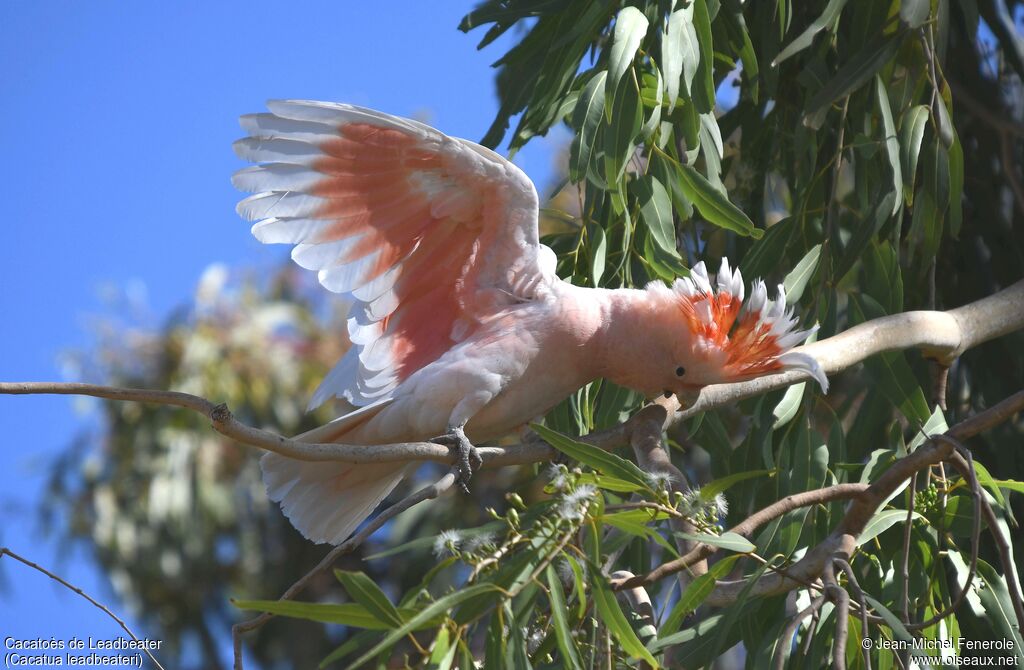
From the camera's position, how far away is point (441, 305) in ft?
7.58

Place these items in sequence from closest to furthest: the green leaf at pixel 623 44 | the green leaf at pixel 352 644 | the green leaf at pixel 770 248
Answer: the green leaf at pixel 352 644 → the green leaf at pixel 623 44 → the green leaf at pixel 770 248

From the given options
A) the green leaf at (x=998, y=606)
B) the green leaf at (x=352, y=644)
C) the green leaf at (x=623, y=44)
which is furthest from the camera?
the green leaf at (x=623, y=44)

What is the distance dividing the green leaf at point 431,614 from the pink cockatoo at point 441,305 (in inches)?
26.8

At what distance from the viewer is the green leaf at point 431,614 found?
1.17 meters

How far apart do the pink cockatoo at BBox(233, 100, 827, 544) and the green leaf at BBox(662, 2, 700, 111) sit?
32 centimetres

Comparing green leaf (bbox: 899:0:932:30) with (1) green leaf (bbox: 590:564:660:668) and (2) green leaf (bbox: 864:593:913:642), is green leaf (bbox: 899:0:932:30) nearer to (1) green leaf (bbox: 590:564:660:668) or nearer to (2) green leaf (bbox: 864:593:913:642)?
(2) green leaf (bbox: 864:593:913:642)

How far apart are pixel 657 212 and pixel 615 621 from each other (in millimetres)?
876

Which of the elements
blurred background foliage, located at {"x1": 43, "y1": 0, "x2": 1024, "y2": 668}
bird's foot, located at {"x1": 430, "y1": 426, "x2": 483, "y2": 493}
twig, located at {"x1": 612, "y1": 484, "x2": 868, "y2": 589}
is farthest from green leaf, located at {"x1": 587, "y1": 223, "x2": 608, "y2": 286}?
twig, located at {"x1": 612, "y1": 484, "x2": 868, "y2": 589}

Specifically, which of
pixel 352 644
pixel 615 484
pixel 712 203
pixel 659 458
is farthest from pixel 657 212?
pixel 352 644

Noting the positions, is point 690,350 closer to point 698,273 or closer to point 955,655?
point 698,273

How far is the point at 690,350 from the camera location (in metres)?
2.03

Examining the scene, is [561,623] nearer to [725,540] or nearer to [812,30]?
[725,540]

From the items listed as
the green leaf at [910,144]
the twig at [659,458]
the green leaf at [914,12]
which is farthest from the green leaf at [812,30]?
the twig at [659,458]

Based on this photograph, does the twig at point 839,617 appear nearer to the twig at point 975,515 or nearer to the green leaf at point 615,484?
the twig at point 975,515
